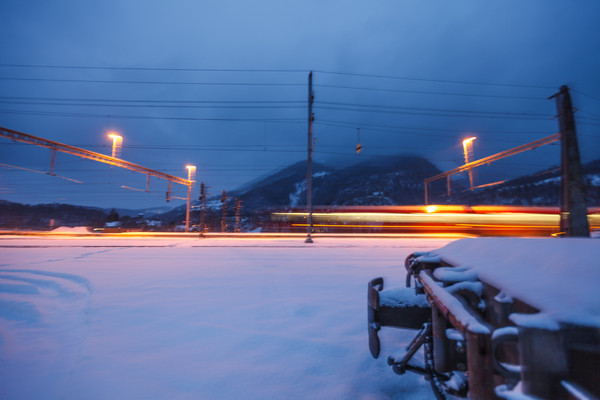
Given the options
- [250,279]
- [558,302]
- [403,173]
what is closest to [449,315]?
[558,302]

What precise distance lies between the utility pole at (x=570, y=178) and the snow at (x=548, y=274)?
25.4 ft

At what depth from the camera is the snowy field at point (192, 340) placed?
1.91m

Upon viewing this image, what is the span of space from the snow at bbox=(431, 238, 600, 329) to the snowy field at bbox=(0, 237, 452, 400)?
3.90 feet

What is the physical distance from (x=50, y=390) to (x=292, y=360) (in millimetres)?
1914

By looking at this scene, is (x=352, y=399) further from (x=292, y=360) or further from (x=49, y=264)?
(x=49, y=264)

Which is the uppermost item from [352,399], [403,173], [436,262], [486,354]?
[403,173]

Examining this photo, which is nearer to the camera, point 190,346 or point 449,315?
point 449,315

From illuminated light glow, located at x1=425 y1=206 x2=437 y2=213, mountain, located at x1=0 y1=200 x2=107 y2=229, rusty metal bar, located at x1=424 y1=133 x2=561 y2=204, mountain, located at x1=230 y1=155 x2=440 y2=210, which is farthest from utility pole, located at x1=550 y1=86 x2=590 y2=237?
mountain, located at x1=230 y1=155 x2=440 y2=210

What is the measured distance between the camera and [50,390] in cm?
186

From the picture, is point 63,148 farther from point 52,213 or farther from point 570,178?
point 52,213

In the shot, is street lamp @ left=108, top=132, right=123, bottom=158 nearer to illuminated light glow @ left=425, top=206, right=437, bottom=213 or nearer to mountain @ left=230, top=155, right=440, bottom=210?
illuminated light glow @ left=425, top=206, right=437, bottom=213

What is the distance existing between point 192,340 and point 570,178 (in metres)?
10.2

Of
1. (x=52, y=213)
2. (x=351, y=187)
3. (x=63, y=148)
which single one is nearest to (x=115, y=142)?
(x=63, y=148)

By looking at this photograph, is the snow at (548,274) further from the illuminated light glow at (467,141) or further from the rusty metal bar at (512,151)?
the illuminated light glow at (467,141)
